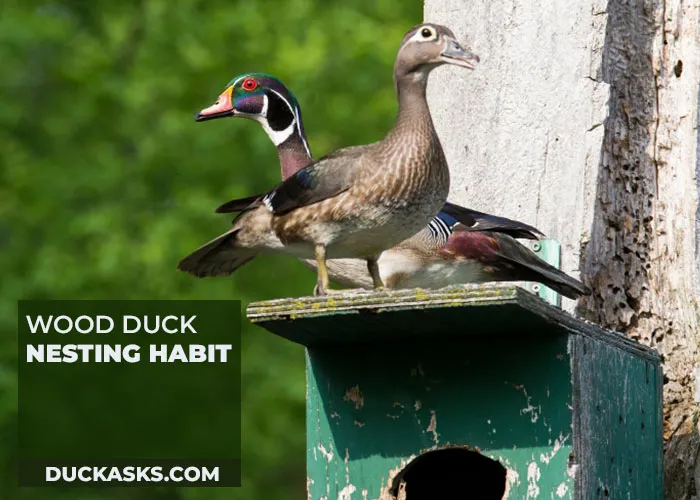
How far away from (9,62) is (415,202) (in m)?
8.57

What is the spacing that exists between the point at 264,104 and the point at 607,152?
3.55ft

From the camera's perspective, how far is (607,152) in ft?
14.4

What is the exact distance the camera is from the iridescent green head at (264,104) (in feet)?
15.1

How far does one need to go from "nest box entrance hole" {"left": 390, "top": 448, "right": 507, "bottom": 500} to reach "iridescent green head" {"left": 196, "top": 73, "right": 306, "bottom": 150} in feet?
3.62

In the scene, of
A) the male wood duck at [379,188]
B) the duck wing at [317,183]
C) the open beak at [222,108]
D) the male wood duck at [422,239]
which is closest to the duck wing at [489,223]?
the male wood duck at [422,239]

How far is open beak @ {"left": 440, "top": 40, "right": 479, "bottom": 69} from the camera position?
3.48 metres

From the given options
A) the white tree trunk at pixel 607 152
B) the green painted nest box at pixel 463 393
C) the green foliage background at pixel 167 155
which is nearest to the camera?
the green painted nest box at pixel 463 393

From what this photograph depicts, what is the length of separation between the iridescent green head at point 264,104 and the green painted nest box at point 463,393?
1.12 m

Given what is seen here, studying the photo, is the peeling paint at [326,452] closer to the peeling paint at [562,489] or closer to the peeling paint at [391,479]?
the peeling paint at [391,479]

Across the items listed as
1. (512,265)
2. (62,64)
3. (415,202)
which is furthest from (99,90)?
(415,202)

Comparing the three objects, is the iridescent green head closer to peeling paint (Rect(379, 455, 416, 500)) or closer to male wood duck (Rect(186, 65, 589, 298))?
male wood duck (Rect(186, 65, 589, 298))

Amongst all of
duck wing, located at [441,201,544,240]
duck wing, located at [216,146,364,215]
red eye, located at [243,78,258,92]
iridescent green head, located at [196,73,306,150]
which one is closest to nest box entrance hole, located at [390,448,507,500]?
duck wing, located at [441,201,544,240]

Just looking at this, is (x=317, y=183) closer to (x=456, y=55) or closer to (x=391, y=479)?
(x=456, y=55)

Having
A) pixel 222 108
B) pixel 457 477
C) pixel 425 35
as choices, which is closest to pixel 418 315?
pixel 425 35
